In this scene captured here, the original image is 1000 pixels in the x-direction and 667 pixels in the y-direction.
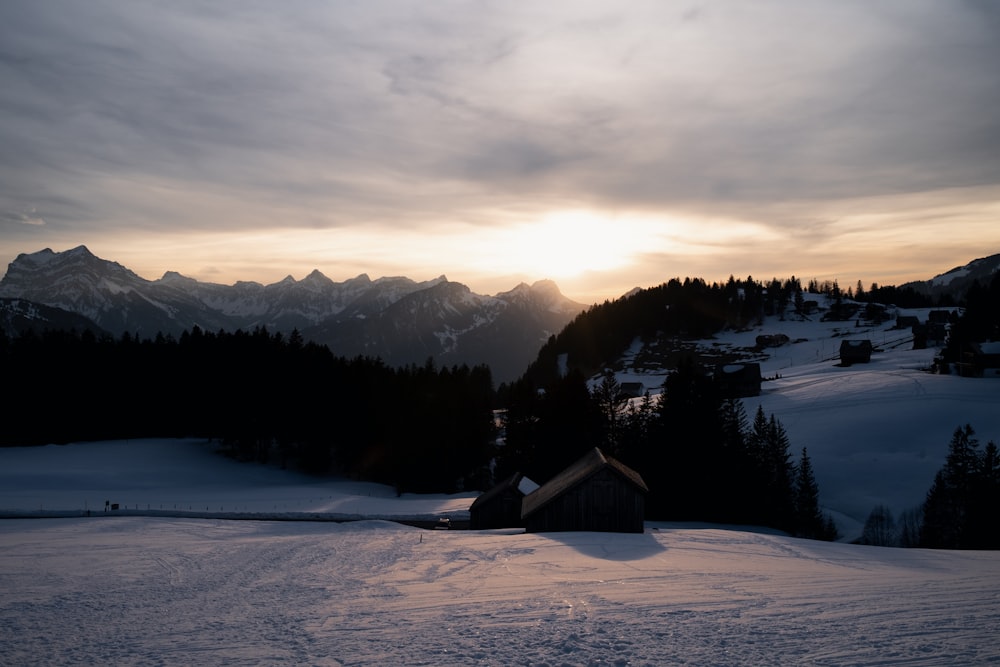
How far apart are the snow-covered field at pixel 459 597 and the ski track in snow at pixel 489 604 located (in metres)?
0.06

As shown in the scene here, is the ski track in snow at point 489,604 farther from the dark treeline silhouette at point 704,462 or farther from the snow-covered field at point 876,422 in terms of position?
the snow-covered field at point 876,422

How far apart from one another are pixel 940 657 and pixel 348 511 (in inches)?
1421

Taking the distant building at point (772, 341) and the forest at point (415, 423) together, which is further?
the distant building at point (772, 341)

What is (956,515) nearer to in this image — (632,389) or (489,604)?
(489,604)

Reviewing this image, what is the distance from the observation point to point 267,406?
203ft

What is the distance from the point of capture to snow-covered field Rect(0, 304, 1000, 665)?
10.7m

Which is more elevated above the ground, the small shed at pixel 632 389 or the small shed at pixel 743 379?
A: the small shed at pixel 743 379

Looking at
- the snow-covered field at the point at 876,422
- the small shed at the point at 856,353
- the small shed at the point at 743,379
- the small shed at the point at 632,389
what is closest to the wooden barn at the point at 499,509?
the snow-covered field at the point at 876,422

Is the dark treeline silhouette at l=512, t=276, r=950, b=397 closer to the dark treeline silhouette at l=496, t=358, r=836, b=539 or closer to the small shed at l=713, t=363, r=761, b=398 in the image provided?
the small shed at l=713, t=363, r=761, b=398

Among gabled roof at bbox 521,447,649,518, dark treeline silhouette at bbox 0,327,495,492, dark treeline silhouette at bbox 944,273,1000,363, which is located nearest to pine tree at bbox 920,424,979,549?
gabled roof at bbox 521,447,649,518

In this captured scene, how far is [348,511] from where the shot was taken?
134 feet

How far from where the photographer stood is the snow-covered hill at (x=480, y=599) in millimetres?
10641

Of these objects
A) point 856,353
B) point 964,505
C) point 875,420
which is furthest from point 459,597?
point 856,353

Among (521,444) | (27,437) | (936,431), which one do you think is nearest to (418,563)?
(521,444)
